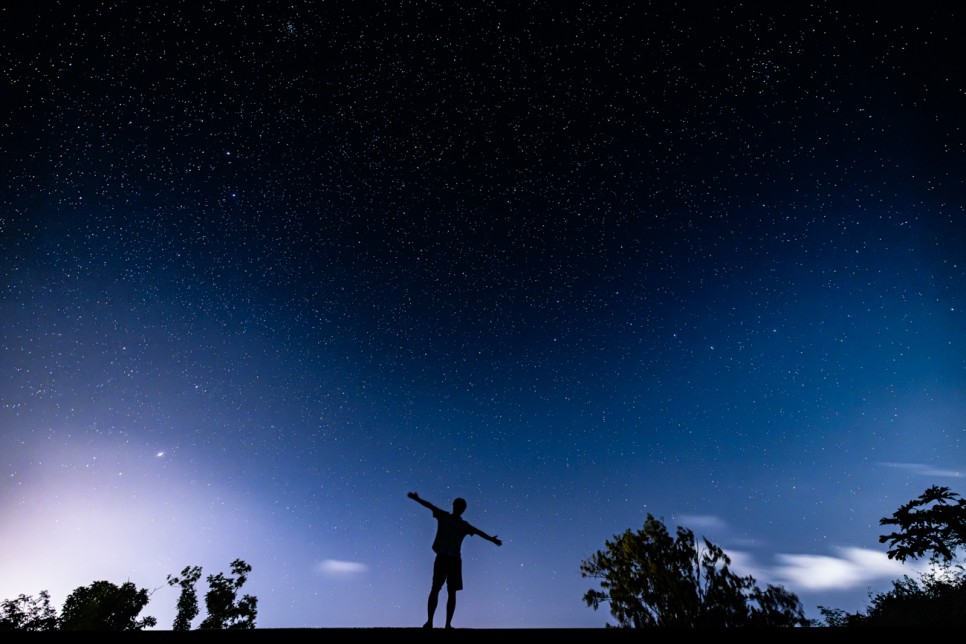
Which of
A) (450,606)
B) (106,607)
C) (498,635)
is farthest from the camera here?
(106,607)

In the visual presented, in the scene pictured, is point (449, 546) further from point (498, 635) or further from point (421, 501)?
point (498, 635)

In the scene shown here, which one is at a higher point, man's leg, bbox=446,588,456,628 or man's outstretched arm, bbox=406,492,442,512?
man's outstretched arm, bbox=406,492,442,512

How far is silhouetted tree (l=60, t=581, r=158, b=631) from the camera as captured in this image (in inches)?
1478

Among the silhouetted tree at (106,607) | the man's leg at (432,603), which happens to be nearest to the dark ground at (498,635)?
the man's leg at (432,603)

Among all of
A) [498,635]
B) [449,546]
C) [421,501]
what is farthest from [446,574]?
[498,635]

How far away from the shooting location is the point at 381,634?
394cm

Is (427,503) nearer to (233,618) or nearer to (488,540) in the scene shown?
(488,540)

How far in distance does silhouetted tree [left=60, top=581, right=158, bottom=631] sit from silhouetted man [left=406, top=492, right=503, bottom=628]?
4954 centimetres

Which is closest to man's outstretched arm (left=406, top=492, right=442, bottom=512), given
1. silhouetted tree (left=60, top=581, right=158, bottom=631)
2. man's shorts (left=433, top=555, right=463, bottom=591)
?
man's shorts (left=433, top=555, right=463, bottom=591)

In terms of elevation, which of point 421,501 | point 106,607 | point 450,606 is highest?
point 421,501

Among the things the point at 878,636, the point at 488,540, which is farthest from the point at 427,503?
the point at 878,636

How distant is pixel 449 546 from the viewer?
5605 millimetres

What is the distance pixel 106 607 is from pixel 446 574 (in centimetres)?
5225

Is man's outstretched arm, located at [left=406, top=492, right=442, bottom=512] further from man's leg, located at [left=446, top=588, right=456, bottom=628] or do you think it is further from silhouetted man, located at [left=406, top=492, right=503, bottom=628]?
man's leg, located at [left=446, top=588, right=456, bottom=628]
